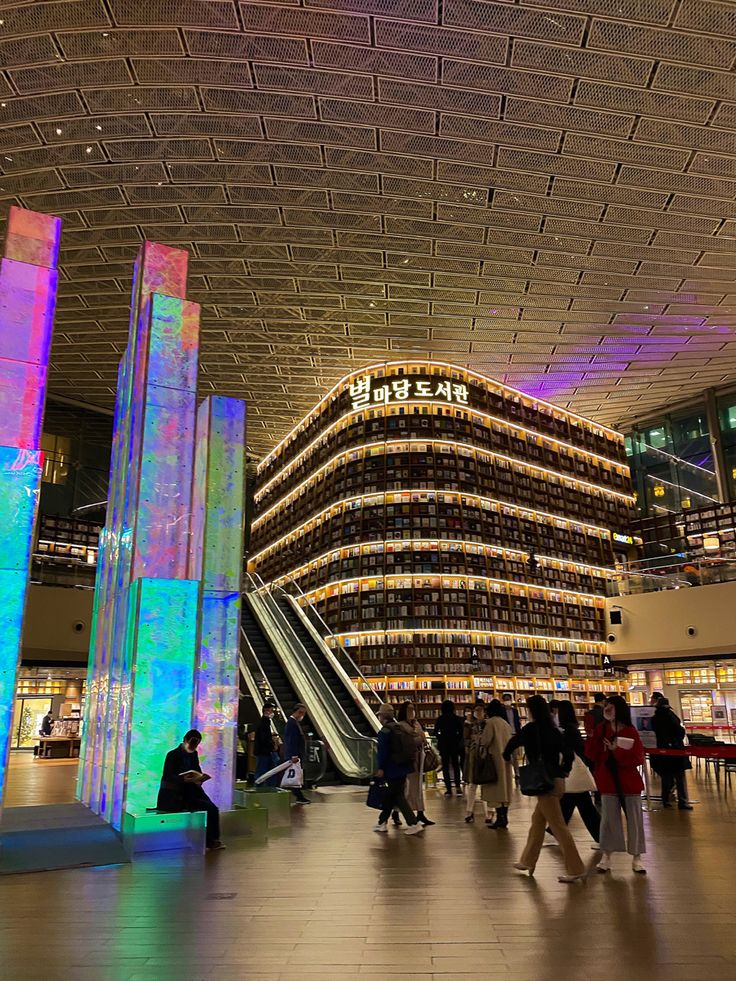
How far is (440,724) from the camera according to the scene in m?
8.78

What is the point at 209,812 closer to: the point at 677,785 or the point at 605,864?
the point at 605,864

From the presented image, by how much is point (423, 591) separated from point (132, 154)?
371 inches

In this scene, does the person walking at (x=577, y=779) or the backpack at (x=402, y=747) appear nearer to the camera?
the person walking at (x=577, y=779)

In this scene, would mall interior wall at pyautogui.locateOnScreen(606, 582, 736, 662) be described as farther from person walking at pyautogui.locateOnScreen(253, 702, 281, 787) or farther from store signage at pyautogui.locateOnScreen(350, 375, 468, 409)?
person walking at pyautogui.locateOnScreen(253, 702, 281, 787)

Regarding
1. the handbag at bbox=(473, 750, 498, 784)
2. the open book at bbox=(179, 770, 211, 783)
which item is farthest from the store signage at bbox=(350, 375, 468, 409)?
the open book at bbox=(179, 770, 211, 783)

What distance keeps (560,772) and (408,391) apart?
512 inches

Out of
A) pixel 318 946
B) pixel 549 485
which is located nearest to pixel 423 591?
pixel 549 485

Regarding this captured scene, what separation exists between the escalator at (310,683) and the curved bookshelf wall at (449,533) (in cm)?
172

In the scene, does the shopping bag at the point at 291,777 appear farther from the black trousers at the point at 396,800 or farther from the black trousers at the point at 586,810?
the black trousers at the point at 586,810

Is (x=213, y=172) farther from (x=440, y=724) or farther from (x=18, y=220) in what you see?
(x=440, y=724)

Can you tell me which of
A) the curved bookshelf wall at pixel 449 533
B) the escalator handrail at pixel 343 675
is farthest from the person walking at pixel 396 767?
the curved bookshelf wall at pixel 449 533

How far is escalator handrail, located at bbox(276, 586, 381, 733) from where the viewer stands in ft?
36.6

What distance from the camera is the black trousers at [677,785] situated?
771cm

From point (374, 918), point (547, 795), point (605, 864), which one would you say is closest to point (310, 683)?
point (605, 864)
